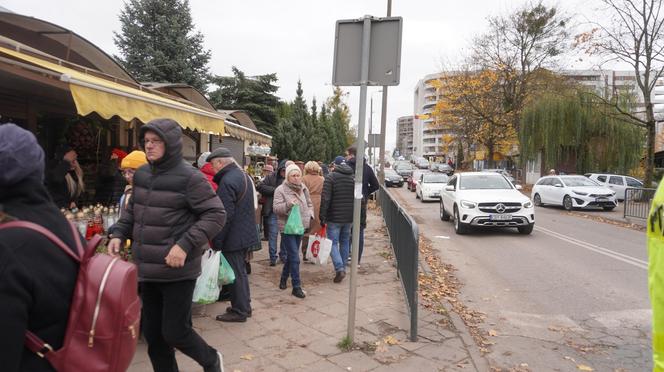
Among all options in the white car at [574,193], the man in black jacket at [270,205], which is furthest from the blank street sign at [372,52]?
the white car at [574,193]

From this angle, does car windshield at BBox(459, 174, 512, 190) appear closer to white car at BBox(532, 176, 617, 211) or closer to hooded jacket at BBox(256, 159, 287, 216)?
hooded jacket at BBox(256, 159, 287, 216)

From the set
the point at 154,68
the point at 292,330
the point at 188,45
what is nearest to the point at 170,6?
the point at 188,45

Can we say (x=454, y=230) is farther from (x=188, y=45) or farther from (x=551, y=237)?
(x=188, y=45)

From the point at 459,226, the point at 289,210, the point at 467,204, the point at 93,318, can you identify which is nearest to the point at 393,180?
the point at 459,226

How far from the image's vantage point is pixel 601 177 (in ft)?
84.9

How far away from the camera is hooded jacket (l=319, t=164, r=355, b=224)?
6.84 meters

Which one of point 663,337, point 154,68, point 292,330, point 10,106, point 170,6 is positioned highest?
point 170,6

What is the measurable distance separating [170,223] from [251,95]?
29057 millimetres

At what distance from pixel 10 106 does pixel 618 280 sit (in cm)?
998

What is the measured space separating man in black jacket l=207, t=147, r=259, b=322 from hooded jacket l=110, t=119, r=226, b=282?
159 cm

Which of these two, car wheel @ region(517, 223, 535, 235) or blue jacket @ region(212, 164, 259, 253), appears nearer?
blue jacket @ region(212, 164, 259, 253)

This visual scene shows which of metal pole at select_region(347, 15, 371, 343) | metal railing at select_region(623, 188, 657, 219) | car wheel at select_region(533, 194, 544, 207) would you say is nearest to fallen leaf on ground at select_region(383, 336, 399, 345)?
metal pole at select_region(347, 15, 371, 343)

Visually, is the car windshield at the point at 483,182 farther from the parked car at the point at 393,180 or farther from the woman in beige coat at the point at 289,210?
the parked car at the point at 393,180

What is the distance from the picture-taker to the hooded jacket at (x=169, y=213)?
3.05 m
